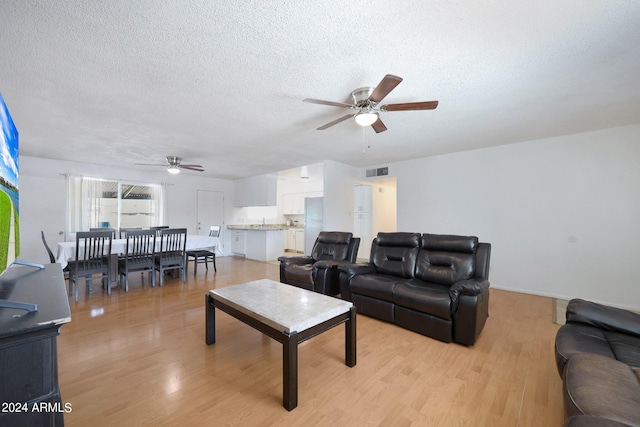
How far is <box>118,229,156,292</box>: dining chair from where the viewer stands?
13.1 feet

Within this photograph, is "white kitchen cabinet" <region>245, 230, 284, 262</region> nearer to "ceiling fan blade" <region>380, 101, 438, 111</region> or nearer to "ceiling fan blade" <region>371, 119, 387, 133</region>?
"ceiling fan blade" <region>371, 119, 387, 133</region>

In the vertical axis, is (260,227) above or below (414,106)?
below

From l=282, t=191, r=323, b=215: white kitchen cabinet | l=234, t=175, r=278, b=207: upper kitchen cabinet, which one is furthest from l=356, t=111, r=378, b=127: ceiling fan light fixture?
l=282, t=191, r=323, b=215: white kitchen cabinet

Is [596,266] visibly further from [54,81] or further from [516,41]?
[54,81]

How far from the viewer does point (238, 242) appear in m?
7.74

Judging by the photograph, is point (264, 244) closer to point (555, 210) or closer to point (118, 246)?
point (118, 246)

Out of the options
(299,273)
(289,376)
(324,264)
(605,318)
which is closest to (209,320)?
(289,376)

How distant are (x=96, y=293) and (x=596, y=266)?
728 centimetres

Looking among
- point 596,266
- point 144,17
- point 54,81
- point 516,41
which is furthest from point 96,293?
point 596,266

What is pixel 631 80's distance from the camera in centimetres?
228

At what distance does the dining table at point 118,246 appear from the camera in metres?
3.63

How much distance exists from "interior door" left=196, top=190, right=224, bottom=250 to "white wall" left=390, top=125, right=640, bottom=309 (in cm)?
607

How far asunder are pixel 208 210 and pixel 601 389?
7.99 m

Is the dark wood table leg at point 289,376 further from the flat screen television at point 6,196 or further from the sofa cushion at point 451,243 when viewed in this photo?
the sofa cushion at point 451,243
